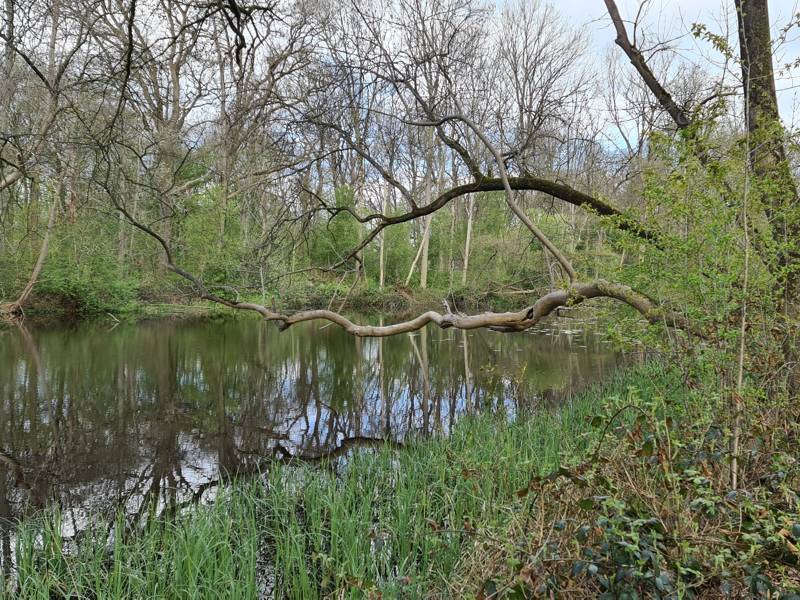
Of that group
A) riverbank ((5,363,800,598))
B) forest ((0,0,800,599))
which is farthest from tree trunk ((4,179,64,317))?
riverbank ((5,363,800,598))

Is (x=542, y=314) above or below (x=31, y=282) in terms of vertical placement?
below

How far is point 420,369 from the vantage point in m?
11.4

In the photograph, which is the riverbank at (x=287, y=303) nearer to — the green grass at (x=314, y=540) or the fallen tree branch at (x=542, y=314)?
the fallen tree branch at (x=542, y=314)

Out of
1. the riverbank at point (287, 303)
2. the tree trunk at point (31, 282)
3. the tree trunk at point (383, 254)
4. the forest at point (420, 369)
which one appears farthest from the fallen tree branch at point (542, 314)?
the tree trunk at point (383, 254)

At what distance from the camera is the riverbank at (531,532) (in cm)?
170

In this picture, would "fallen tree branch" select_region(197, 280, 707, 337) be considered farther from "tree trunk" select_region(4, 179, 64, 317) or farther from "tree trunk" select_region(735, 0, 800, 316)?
"tree trunk" select_region(4, 179, 64, 317)

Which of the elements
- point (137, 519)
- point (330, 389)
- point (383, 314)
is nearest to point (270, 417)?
point (330, 389)

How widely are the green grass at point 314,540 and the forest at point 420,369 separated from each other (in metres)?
0.03

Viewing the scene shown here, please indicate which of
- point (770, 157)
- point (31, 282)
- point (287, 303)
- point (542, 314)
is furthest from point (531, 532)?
point (31, 282)

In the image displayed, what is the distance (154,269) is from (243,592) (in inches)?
733

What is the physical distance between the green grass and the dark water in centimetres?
115

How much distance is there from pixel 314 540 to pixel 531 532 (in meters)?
1.77

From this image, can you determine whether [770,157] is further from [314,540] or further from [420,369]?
[420,369]

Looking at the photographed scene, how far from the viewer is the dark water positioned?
521cm
